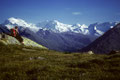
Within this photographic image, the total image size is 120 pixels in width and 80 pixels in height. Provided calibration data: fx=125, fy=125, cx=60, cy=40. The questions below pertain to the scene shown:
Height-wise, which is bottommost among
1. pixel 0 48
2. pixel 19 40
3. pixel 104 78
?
pixel 104 78

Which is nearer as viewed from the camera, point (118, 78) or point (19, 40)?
point (118, 78)

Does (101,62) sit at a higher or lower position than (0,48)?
lower

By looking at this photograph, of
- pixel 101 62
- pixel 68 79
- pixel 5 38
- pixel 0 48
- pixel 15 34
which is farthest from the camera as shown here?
pixel 15 34

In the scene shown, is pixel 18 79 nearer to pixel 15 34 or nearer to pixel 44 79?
pixel 44 79

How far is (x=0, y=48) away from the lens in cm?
2267

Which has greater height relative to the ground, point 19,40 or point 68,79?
point 19,40

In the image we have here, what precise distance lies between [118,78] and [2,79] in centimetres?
604

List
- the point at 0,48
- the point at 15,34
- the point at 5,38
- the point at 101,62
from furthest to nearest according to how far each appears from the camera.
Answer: the point at 15,34, the point at 5,38, the point at 0,48, the point at 101,62

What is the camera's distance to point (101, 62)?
1088 cm

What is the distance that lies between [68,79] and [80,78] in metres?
0.66

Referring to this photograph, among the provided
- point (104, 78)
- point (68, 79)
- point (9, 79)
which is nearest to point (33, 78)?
point (9, 79)

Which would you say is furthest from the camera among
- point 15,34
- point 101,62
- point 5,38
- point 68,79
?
point 15,34

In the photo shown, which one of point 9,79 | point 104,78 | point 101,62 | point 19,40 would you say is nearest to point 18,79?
point 9,79

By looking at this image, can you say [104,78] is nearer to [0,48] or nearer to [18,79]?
[18,79]
